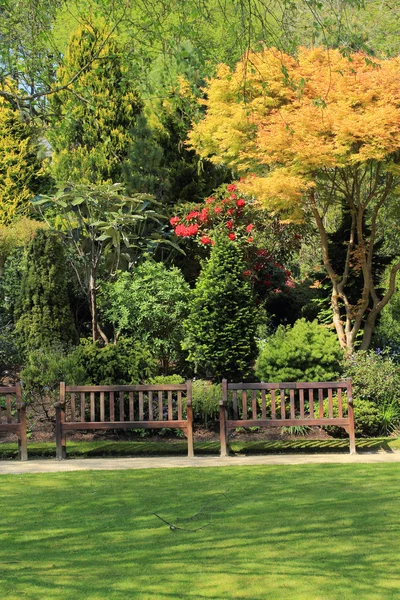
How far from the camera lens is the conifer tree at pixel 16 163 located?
18188 mm

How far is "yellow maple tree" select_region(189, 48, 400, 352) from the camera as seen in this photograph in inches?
473

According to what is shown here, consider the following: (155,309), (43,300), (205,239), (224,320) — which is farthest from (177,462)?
(205,239)

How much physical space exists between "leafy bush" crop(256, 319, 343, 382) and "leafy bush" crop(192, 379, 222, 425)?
678 millimetres

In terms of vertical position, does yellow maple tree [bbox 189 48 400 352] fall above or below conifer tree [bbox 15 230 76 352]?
above

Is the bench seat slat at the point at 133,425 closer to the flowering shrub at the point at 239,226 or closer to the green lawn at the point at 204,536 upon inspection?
the green lawn at the point at 204,536

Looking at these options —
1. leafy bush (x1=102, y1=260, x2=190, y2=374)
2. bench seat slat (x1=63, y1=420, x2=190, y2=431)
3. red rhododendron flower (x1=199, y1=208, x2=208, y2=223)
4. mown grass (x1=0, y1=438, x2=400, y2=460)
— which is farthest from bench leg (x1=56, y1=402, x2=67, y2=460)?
red rhododendron flower (x1=199, y1=208, x2=208, y2=223)

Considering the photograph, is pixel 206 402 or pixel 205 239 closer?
pixel 206 402

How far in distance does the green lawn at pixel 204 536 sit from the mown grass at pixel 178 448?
1701 mm

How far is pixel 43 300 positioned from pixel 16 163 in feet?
19.5

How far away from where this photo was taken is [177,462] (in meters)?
8.96

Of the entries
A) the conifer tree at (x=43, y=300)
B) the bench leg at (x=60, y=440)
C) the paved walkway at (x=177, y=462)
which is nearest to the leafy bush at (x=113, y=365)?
the bench leg at (x=60, y=440)

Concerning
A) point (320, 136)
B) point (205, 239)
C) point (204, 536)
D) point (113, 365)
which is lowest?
point (204, 536)

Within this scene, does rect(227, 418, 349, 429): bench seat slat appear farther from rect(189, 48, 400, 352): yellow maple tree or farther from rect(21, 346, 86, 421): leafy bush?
rect(189, 48, 400, 352): yellow maple tree

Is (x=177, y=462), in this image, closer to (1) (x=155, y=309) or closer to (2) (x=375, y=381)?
(2) (x=375, y=381)
